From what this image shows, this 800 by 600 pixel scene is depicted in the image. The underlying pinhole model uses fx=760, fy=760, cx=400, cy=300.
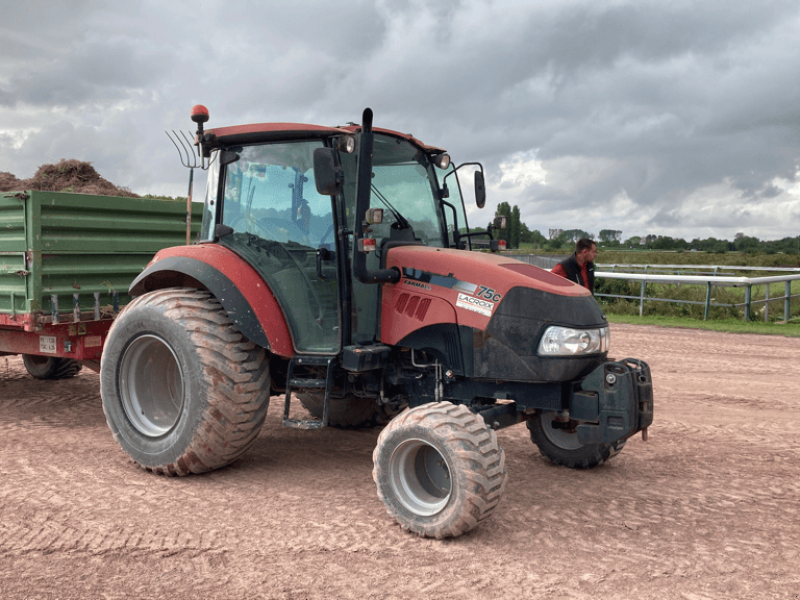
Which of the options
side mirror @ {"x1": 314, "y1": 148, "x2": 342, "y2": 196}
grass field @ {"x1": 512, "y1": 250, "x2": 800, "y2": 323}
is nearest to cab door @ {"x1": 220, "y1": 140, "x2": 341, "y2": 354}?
side mirror @ {"x1": 314, "y1": 148, "x2": 342, "y2": 196}

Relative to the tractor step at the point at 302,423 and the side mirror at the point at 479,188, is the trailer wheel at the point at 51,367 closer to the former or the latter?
the tractor step at the point at 302,423

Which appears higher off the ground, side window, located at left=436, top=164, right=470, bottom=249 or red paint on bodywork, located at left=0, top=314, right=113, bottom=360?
side window, located at left=436, top=164, right=470, bottom=249

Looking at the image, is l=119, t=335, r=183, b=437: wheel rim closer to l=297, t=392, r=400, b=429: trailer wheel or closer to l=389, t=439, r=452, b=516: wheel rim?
l=297, t=392, r=400, b=429: trailer wheel

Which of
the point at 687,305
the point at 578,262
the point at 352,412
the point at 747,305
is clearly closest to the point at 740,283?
the point at 747,305

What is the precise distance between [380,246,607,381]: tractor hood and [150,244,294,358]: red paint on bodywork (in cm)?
69

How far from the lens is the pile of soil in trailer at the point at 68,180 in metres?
8.35

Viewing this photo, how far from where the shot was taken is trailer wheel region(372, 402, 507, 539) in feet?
13.3

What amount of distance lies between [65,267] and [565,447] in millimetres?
4326

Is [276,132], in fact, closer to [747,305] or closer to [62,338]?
[62,338]

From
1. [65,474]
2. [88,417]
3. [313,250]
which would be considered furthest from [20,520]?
[88,417]

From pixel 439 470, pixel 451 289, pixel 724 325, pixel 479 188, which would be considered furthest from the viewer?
pixel 724 325

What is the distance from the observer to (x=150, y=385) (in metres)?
5.60

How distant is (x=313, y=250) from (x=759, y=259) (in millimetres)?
28105

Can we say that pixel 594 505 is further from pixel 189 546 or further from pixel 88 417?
pixel 88 417
